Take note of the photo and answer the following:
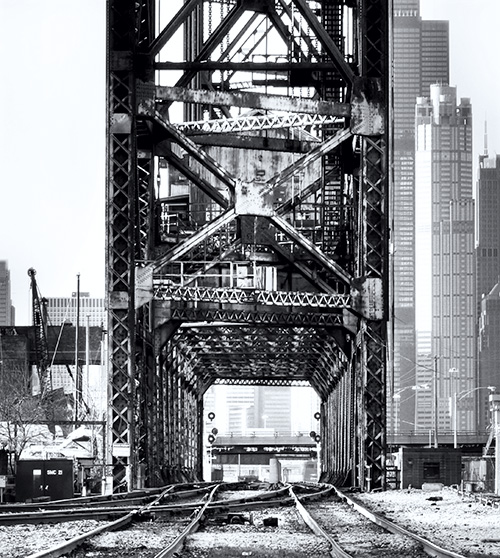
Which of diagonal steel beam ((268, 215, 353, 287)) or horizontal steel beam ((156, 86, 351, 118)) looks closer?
horizontal steel beam ((156, 86, 351, 118))

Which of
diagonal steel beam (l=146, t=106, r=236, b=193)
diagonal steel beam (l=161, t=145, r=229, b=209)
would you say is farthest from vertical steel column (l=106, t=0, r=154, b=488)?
diagonal steel beam (l=161, t=145, r=229, b=209)

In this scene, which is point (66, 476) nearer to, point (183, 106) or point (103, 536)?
point (103, 536)

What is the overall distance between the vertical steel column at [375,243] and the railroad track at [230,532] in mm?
10604

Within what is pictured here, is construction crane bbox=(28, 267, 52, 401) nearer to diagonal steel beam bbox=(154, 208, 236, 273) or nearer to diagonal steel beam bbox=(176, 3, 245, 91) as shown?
diagonal steel beam bbox=(176, 3, 245, 91)

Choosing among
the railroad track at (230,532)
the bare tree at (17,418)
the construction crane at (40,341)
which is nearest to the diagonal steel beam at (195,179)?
the bare tree at (17,418)

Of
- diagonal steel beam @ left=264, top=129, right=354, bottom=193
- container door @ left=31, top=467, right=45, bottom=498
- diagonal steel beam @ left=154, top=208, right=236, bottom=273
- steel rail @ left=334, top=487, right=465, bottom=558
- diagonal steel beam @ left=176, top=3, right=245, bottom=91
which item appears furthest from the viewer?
diagonal steel beam @ left=176, top=3, right=245, bottom=91

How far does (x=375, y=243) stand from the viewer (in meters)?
44.3

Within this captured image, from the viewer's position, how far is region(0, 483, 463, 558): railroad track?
731 inches

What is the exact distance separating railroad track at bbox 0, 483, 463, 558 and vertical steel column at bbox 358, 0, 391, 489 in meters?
10.6

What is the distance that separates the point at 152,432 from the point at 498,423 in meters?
17.9

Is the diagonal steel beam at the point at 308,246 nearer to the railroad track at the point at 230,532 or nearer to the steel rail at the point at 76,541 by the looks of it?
the railroad track at the point at 230,532

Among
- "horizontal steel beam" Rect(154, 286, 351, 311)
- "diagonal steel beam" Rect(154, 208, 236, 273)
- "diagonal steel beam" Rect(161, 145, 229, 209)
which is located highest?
"diagonal steel beam" Rect(161, 145, 229, 209)

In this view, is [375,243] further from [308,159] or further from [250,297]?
[250,297]

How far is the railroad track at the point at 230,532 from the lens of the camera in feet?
60.9
